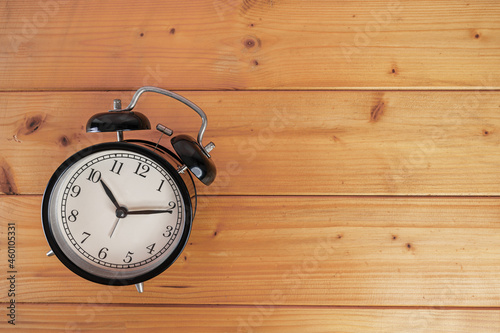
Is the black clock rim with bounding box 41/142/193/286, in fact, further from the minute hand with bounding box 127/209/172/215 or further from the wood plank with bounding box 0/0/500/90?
the wood plank with bounding box 0/0/500/90

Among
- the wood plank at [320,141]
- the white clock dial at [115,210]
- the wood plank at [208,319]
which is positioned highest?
the wood plank at [320,141]

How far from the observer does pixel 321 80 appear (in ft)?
3.23

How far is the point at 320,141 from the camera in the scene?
98cm

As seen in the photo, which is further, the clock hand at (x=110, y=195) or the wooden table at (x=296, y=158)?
the wooden table at (x=296, y=158)

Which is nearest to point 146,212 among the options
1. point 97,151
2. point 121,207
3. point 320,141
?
point 121,207

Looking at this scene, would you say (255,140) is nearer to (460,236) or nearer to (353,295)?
(353,295)

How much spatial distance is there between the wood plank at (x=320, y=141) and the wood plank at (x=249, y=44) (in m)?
0.05

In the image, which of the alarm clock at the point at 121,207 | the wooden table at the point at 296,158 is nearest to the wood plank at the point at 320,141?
the wooden table at the point at 296,158

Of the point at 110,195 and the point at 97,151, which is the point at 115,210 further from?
the point at 97,151

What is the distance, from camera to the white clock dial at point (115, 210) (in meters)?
0.80

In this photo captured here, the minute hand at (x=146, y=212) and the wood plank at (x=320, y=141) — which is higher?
the wood plank at (x=320, y=141)

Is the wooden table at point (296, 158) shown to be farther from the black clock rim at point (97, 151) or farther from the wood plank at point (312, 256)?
the black clock rim at point (97, 151)

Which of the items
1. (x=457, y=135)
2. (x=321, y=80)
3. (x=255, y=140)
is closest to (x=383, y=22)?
(x=321, y=80)

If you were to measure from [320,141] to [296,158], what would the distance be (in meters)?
0.08
